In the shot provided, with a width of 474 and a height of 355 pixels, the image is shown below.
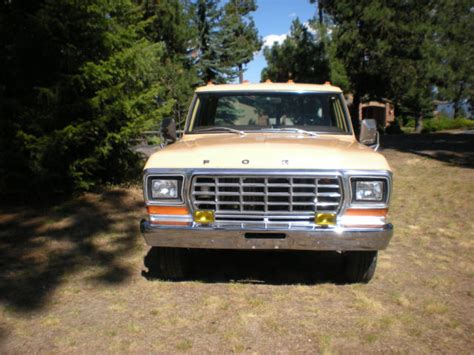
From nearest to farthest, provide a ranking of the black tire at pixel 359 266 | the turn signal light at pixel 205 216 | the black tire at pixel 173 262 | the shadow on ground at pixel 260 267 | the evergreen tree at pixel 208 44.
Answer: the turn signal light at pixel 205 216 → the black tire at pixel 359 266 → the black tire at pixel 173 262 → the shadow on ground at pixel 260 267 → the evergreen tree at pixel 208 44

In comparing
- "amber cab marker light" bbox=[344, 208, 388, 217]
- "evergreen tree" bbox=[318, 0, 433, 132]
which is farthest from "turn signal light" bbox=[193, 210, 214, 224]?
"evergreen tree" bbox=[318, 0, 433, 132]

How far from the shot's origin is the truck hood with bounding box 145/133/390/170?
3.84 metres

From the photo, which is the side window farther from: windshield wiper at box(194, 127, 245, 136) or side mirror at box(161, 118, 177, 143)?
side mirror at box(161, 118, 177, 143)

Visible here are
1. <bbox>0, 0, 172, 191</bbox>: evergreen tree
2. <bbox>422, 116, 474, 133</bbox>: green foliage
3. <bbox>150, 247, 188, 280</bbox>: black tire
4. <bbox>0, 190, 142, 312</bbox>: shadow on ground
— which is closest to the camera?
<bbox>150, 247, 188, 280</bbox>: black tire

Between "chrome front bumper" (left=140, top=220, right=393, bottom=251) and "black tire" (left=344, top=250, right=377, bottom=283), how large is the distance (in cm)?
44

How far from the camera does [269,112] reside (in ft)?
17.3

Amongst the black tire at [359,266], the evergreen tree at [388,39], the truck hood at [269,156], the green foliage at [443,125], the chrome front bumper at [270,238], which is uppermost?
the evergreen tree at [388,39]

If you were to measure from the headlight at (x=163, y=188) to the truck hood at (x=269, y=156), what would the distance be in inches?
4.3

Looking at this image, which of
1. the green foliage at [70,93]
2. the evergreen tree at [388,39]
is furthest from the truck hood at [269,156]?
the evergreen tree at [388,39]

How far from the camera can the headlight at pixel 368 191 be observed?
381 cm

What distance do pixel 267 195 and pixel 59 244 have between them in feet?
10.4

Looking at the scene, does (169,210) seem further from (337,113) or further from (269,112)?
(337,113)

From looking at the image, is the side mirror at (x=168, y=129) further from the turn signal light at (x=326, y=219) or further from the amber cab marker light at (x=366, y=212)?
the amber cab marker light at (x=366, y=212)

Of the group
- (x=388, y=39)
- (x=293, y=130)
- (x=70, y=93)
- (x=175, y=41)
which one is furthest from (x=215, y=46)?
(x=293, y=130)
